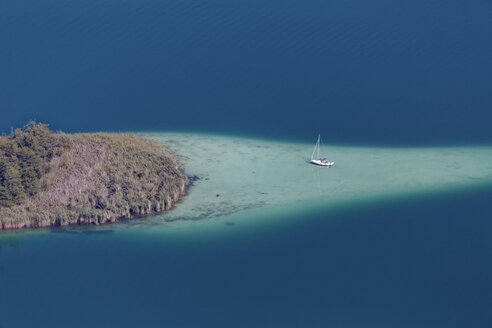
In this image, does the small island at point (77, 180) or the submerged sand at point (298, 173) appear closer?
the small island at point (77, 180)

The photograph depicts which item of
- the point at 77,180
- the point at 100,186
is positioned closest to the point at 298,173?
the point at 100,186

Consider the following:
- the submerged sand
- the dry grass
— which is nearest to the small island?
the dry grass

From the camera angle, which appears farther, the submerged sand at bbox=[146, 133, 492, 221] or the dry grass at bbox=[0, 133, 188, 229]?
the submerged sand at bbox=[146, 133, 492, 221]

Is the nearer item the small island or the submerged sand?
the small island

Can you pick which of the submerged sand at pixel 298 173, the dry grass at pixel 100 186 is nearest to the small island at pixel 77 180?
the dry grass at pixel 100 186

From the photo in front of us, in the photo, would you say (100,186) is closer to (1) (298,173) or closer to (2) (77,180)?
(2) (77,180)

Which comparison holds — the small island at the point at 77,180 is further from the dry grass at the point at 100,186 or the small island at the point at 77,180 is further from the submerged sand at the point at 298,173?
the submerged sand at the point at 298,173

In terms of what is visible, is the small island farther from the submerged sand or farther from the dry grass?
the submerged sand
